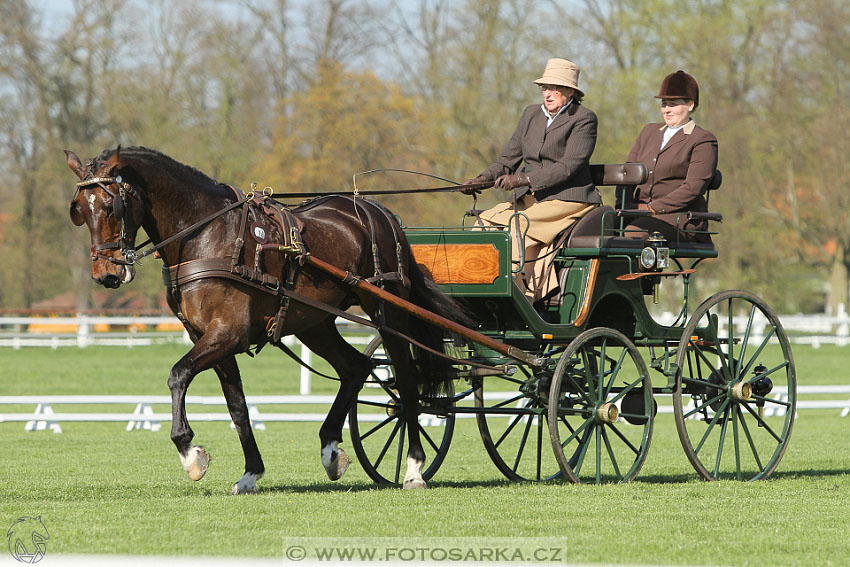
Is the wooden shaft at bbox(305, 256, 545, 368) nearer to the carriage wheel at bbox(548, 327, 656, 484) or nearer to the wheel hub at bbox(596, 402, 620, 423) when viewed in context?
the carriage wheel at bbox(548, 327, 656, 484)

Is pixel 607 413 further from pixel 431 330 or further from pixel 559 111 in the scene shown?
pixel 559 111

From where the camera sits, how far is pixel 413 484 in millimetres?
8406

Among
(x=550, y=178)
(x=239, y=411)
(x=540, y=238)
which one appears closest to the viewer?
(x=239, y=411)

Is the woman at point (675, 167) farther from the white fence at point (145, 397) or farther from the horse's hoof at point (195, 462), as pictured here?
the white fence at point (145, 397)

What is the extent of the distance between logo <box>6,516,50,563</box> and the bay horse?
0.97 metres

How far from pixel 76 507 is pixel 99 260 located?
4.41ft

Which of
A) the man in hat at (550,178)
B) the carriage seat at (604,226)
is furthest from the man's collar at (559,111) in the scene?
the carriage seat at (604,226)

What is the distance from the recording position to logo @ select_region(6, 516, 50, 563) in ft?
18.0

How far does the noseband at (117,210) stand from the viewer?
7.15 m

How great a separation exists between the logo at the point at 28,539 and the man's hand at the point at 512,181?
370 centimetres

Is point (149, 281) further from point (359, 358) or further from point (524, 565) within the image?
point (524, 565)

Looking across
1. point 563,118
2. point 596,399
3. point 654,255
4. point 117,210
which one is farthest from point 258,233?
point 654,255

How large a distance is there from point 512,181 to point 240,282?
2164 millimetres

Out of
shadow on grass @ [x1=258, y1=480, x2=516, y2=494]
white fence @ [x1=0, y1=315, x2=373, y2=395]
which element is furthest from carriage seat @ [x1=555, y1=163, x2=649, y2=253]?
white fence @ [x1=0, y1=315, x2=373, y2=395]
